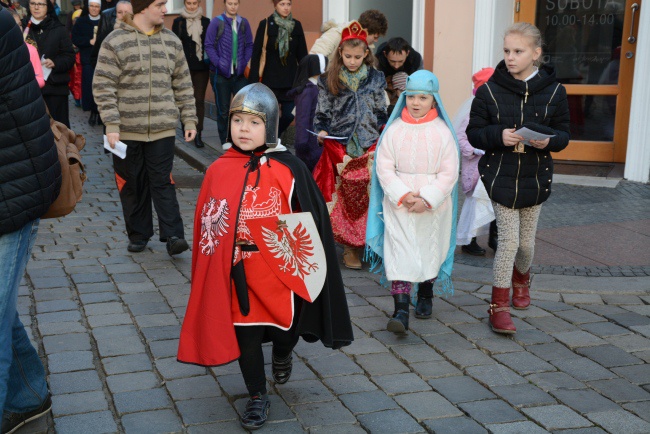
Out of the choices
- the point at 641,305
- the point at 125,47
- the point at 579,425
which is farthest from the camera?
the point at 125,47

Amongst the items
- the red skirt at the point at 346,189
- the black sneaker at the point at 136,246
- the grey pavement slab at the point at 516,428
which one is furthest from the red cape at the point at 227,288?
the black sneaker at the point at 136,246

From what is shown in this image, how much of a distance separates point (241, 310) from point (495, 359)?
1.63 metres

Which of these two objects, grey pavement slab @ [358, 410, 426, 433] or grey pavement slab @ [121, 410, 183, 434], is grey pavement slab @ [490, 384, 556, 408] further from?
grey pavement slab @ [121, 410, 183, 434]

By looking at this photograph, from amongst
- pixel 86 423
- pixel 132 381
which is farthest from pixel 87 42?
pixel 86 423

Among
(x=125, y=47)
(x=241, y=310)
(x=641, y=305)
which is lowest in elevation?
(x=641, y=305)

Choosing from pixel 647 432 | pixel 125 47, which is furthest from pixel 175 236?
pixel 647 432

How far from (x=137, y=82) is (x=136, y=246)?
50.5 inches

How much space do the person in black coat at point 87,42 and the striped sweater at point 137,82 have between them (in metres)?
8.69

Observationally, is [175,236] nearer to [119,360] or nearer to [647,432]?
[119,360]

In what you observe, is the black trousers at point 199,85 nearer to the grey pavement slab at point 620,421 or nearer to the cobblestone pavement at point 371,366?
the cobblestone pavement at point 371,366

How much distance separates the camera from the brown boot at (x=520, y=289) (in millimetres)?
5680

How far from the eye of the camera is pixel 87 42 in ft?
50.8

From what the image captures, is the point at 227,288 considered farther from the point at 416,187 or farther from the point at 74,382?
the point at 416,187

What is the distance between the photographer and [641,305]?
576 cm
